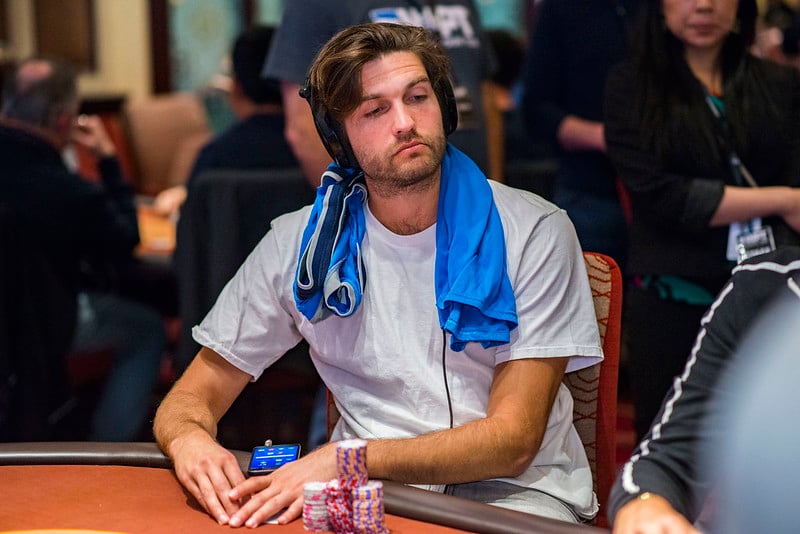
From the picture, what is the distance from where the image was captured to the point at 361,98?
1.88 m

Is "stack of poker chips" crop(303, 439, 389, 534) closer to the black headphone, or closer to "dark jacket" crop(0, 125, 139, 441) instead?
the black headphone

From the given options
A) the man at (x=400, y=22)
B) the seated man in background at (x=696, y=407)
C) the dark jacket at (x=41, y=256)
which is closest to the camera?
the seated man in background at (x=696, y=407)

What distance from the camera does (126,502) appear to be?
1497mm

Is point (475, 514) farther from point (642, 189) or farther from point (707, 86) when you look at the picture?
point (707, 86)

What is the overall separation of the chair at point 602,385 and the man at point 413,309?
0.06 metres

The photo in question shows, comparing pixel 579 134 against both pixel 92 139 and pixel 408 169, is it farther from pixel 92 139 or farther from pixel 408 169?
pixel 92 139

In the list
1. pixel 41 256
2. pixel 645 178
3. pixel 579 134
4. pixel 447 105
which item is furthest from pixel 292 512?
pixel 41 256

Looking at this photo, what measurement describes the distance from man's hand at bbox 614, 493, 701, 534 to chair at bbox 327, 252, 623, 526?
55cm

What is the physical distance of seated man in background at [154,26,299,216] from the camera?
3.59 meters

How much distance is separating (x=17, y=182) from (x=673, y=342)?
213 cm

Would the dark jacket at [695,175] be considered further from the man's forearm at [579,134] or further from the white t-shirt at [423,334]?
the white t-shirt at [423,334]

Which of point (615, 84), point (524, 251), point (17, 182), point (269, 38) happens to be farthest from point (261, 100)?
point (524, 251)

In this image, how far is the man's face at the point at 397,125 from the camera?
1.85 meters

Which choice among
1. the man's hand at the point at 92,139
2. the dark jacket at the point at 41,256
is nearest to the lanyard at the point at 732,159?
the dark jacket at the point at 41,256
